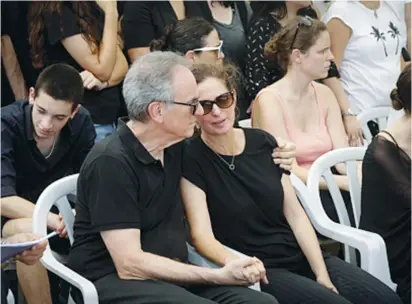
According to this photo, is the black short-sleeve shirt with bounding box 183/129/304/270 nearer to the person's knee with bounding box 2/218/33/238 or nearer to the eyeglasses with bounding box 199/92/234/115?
the eyeglasses with bounding box 199/92/234/115

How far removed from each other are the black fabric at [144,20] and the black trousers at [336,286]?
1.26 meters

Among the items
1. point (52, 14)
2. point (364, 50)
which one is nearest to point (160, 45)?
point (52, 14)

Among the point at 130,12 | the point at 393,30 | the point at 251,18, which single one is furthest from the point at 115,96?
the point at 393,30

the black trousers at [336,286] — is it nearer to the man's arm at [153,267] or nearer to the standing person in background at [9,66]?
the man's arm at [153,267]

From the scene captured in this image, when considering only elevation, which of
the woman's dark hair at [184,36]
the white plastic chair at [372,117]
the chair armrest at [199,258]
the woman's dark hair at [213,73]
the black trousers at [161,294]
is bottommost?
the white plastic chair at [372,117]

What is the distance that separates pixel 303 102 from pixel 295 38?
0.84 ft

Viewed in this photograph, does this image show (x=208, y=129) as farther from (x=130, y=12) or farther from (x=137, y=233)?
(x=130, y=12)

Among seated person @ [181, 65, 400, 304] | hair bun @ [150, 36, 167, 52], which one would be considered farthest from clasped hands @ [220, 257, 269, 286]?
hair bun @ [150, 36, 167, 52]

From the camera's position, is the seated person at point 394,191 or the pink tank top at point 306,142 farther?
the pink tank top at point 306,142

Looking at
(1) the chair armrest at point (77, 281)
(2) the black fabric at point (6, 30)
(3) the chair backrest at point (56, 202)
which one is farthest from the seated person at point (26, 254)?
(2) the black fabric at point (6, 30)

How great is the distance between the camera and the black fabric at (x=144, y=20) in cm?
312

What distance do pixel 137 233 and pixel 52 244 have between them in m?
0.60

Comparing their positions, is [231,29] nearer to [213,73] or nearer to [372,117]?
[372,117]

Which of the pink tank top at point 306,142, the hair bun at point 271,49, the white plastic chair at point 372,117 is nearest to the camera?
the pink tank top at point 306,142
